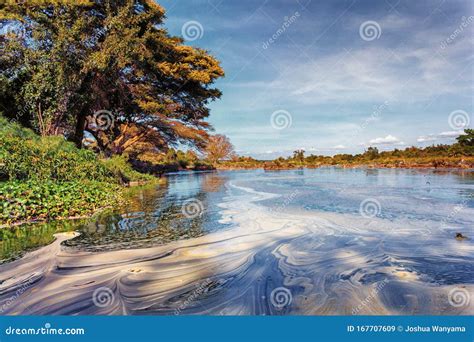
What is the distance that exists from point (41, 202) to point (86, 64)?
844 centimetres

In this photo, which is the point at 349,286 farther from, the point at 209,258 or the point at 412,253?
the point at 209,258

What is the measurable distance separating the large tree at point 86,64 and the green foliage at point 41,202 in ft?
24.8

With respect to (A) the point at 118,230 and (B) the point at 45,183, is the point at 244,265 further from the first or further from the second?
(B) the point at 45,183

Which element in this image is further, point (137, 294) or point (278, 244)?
point (278, 244)

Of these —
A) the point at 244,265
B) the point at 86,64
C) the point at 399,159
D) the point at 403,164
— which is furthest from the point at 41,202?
the point at 399,159

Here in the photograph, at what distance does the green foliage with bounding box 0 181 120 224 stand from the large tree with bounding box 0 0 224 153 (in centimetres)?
757

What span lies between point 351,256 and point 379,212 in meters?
2.87

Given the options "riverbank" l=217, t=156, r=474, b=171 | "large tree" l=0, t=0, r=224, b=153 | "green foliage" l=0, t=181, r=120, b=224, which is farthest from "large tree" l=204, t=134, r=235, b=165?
"green foliage" l=0, t=181, r=120, b=224

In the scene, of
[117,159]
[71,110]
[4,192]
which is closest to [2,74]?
[71,110]

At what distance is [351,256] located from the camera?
3500 millimetres

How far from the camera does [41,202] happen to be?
5695 mm

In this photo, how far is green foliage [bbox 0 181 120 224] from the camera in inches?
211

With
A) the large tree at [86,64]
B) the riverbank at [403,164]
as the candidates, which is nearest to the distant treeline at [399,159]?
the riverbank at [403,164]

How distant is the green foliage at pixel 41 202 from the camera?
211 inches
